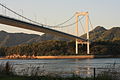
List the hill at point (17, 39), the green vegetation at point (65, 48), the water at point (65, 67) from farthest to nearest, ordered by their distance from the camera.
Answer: the hill at point (17, 39) < the green vegetation at point (65, 48) < the water at point (65, 67)

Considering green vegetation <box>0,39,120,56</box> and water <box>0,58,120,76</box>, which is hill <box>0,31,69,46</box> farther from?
water <box>0,58,120,76</box>

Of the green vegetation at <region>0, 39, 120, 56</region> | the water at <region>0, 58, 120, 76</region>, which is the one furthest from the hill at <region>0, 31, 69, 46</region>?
the water at <region>0, 58, 120, 76</region>

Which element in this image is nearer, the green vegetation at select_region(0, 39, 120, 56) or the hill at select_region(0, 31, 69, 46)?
the green vegetation at select_region(0, 39, 120, 56)

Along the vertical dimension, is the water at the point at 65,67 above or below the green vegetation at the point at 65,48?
below

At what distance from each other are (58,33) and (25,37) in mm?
137045

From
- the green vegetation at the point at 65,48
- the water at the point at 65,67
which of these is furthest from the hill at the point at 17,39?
the water at the point at 65,67

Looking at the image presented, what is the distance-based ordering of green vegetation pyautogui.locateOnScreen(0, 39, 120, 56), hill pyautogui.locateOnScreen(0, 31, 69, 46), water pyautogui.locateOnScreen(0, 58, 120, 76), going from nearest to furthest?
water pyautogui.locateOnScreen(0, 58, 120, 76)
green vegetation pyautogui.locateOnScreen(0, 39, 120, 56)
hill pyautogui.locateOnScreen(0, 31, 69, 46)

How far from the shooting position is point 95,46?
290ft

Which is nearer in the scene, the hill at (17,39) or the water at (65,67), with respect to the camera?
the water at (65,67)

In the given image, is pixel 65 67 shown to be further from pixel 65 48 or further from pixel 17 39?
pixel 17 39

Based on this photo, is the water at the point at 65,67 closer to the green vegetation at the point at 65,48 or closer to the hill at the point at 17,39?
the green vegetation at the point at 65,48

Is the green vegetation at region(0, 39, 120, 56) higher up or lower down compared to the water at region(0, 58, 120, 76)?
higher up

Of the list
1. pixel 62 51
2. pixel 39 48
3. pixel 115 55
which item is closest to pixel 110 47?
pixel 115 55

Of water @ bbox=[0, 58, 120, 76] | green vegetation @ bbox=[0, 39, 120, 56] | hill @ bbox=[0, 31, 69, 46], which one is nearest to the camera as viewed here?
water @ bbox=[0, 58, 120, 76]
